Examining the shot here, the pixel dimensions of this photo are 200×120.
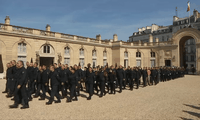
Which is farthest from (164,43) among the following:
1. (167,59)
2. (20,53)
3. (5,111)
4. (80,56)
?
(5,111)

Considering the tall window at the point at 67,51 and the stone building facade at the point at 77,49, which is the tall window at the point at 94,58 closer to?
the stone building facade at the point at 77,49

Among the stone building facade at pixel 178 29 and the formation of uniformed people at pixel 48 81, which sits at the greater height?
the stone building facade at pixel 178 29

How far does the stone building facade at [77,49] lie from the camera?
738 inches

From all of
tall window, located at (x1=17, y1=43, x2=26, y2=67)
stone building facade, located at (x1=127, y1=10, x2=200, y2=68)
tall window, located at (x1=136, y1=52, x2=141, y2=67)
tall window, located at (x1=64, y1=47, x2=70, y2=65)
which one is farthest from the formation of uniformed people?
stone building facade, located at (x1=127, y1=10, x2=200, y2=68)

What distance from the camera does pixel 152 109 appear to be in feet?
22.2

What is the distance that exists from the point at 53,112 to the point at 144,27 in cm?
5982

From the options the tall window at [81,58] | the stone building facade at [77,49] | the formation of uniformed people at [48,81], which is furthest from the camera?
the tall window at [81,58]

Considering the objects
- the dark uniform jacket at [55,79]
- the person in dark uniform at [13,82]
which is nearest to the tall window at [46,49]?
the person in dark uniform at [13,82]

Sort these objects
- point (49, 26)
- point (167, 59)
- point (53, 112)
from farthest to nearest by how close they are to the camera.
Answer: point (167, 59), point (49, 26), point (53, 112)

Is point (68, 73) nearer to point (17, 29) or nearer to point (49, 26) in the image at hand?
point (17, 29)

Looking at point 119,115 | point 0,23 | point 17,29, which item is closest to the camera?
point 119,115

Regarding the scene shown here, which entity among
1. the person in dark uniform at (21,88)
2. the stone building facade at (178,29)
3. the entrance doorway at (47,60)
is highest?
the stone building facade at (178,29)

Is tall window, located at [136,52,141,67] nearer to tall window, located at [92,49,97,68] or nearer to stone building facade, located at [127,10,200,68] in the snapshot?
tall window, located at [92,49,97,68]

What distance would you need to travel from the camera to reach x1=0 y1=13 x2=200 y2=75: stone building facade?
738 inches
